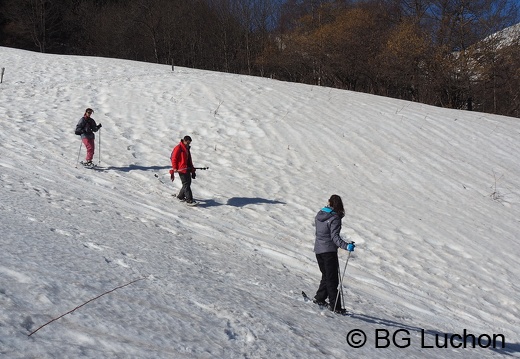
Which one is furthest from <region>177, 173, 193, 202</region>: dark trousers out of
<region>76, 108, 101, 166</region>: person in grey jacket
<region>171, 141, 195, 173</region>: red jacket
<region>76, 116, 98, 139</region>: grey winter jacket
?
<region>76, 116, 98, 139</region>: grey winter jacket

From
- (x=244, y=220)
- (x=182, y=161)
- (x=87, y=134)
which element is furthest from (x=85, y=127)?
(x=244, y=220)

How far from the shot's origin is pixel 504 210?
14648 millimetres

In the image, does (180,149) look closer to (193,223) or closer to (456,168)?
(193,223)

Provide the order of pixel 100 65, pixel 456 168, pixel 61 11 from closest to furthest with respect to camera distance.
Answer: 1. pixel 456 168
2. pixel 100 65
3. pixel 61 11

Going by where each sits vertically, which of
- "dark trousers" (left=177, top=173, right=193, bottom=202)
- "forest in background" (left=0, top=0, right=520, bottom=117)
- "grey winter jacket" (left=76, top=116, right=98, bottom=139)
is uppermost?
"forest in background" (left=0, top=0, right=520, bottom=117)

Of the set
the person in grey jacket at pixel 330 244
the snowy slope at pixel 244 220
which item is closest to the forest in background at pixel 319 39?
the snowy slope at pixel 244 220

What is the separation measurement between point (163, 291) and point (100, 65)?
79.0 feet

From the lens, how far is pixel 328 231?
7.43 m

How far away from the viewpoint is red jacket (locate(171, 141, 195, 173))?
12141 mm

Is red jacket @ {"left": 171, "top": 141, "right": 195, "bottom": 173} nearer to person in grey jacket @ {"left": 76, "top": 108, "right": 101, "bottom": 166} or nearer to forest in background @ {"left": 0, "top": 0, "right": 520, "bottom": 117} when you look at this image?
person in grey jacket @ {"left": 76, "top": 108, "right": 101, "bottom": 166}

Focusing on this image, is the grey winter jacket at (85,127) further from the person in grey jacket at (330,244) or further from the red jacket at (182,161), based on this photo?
the person in grey jacket at (330,244)

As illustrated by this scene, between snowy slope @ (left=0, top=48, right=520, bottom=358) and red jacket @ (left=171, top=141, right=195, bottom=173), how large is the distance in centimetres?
80

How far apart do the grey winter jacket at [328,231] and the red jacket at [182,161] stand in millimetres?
5244

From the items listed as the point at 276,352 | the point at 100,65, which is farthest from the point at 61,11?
the point at 276,352
